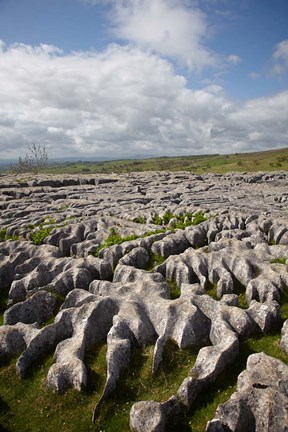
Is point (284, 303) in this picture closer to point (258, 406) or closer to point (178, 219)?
point (258, 406)

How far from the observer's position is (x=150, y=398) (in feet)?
65.3

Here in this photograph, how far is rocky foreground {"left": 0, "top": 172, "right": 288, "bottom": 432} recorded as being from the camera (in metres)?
18.6

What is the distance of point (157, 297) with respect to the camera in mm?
27406

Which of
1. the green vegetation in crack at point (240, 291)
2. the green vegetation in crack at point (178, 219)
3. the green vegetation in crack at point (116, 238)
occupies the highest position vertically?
the green vegetation in crack at point (178, 219)

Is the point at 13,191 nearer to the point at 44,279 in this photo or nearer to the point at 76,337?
the point at 44,279

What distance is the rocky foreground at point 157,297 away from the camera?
730 inches

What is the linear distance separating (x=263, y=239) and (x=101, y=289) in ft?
63.7

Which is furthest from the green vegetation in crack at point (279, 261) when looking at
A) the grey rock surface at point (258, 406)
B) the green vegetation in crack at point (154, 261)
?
the grey rock surface at point (258, 406)

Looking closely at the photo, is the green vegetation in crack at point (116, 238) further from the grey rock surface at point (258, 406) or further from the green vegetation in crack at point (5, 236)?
the grey rock surface at point (258, 406)

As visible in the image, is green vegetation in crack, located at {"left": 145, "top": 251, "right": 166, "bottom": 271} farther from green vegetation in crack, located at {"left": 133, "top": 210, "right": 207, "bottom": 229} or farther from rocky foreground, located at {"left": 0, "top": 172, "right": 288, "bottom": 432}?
green vegetation in crack, located at {"left": 133, "top": 210, "right": 207, "bottom": 229}

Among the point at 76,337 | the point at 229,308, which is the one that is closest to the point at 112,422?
the point at 76,337

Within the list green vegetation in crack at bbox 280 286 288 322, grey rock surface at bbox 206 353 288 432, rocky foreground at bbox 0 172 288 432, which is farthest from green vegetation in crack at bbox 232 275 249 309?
grey rock surface at bbox 206 353 288 432

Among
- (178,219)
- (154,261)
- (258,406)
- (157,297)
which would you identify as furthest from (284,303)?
(178,219)

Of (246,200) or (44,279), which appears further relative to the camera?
(246,200)
